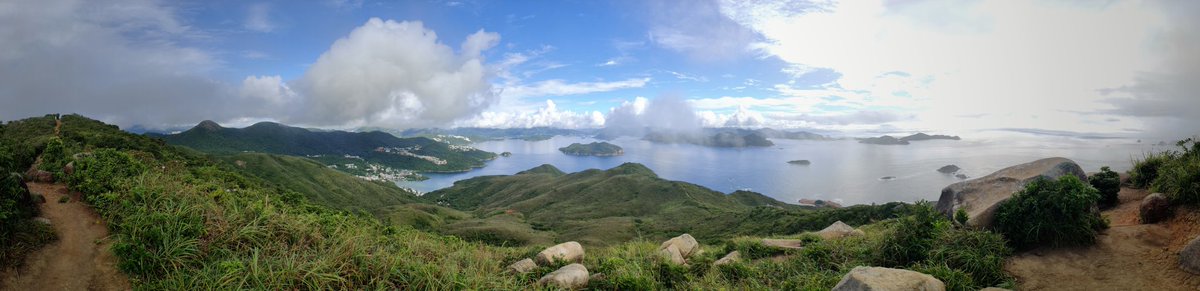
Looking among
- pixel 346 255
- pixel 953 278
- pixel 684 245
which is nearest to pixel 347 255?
pixel 346 255

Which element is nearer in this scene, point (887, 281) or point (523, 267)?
point (887, 281)

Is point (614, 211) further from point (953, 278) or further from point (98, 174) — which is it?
point (953, 278)

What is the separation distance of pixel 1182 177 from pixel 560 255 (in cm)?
1284

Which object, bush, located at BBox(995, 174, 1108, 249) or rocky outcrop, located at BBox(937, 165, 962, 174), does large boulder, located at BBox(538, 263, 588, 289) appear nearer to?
bush, located at BBox(995, 174, 1108, 249)

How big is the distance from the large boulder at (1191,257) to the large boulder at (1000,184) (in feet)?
10.4

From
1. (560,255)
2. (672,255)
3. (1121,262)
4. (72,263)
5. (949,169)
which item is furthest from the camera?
(949,169)

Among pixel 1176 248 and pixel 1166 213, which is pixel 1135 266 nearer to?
pixel 1176 248

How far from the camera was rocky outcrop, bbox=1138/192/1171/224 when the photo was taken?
27.6ft

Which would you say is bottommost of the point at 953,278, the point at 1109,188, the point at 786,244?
the point at 786,244

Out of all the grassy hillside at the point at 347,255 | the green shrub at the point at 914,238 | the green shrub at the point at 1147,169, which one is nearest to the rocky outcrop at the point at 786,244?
the grassy hillside at the point at 347,255

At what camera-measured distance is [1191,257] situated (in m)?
6.62

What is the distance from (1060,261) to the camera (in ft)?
25.4

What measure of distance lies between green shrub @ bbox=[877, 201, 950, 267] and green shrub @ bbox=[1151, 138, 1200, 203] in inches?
163

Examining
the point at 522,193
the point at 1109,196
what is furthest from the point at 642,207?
the point at 1109,196
